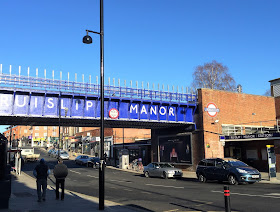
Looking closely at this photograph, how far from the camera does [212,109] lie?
105 feet

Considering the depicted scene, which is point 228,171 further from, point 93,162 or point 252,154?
point 93,162

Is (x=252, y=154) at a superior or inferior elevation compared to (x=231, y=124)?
inferior

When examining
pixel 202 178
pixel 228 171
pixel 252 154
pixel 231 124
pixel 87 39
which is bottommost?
pixel 202 178

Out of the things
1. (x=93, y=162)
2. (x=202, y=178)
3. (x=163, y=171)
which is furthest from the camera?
(x=93, y=162)

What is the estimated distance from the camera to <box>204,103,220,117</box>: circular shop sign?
3185 centimetres

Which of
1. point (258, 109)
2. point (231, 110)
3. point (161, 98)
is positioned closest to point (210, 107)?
point (231, 110)

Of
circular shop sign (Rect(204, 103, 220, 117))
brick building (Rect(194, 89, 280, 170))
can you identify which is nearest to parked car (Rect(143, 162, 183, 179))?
brick building (Rect(194, 89, 280, 170))

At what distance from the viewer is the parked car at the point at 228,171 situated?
58.3 feet

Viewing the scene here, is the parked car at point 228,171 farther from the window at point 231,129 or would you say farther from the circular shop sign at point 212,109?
the window at point 231,129

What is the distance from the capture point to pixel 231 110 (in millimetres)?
33594

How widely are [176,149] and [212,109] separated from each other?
650cm

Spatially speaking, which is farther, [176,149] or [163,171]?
[176,149]

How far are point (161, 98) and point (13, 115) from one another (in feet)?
48.1

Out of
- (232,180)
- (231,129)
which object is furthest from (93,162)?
(232,180)
